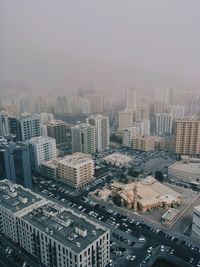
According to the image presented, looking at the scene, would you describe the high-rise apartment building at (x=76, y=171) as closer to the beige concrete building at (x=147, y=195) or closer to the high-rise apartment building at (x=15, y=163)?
the beige concrete building at (x=147, y=195)

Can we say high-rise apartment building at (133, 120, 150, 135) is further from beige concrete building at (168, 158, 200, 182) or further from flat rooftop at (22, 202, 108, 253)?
flat rooftop at (22, 202, 108, 253)

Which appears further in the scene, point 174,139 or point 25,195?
point 174,139

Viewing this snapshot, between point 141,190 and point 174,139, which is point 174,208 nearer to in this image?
point 141,190

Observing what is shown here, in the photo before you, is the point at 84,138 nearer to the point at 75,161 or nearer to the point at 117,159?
the point at 117,159

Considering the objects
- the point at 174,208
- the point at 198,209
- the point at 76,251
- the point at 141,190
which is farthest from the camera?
the point at 141,190

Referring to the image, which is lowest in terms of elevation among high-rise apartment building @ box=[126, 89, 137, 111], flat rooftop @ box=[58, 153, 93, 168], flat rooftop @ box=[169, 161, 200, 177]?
flat rooftop @ box=[169, 161, 200, 177]

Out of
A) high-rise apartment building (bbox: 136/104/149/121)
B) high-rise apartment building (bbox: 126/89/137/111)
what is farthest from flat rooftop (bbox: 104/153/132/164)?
high-rise apartment building (bbox: 126/89/137/111)

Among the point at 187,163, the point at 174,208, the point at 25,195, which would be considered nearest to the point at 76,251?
the point at 25,195
